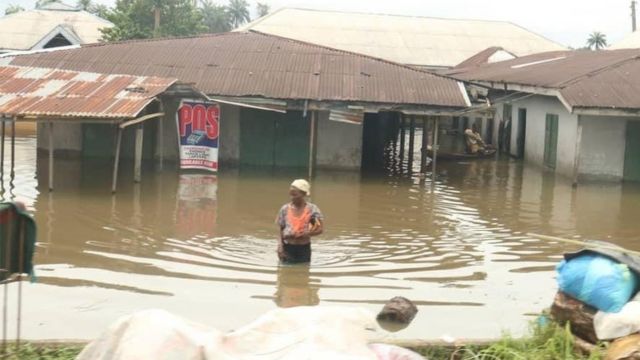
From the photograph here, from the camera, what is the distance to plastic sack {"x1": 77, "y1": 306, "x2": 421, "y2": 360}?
14.4ft

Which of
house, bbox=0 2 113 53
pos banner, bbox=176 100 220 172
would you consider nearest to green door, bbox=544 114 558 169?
pos banner, bbox=176 100 220 172

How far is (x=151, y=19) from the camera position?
47.0m

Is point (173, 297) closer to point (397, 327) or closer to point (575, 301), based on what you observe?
point (397, 327)

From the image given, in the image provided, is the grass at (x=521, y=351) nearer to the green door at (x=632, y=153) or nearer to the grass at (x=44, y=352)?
the grass at (x=44, y=352)

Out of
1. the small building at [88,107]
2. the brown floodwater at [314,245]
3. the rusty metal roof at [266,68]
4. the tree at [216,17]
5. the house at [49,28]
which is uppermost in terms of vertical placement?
the tree at [216,17]

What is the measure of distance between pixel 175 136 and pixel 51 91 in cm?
410

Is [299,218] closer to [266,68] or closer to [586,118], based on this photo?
[266,68]

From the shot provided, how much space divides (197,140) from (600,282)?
1372 centimetres

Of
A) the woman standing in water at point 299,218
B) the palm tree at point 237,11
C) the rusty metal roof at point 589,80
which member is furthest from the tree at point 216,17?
the woman standing in water at point 299,218

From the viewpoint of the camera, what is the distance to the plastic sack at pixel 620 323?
5602 millimetres

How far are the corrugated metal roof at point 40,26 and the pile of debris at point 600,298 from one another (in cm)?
3502

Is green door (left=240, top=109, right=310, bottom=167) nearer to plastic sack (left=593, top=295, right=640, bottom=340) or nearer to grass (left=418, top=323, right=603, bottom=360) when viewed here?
grass (left=418, top=323, right=603, bottom=360)

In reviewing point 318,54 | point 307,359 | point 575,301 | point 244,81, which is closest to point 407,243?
point 575,301

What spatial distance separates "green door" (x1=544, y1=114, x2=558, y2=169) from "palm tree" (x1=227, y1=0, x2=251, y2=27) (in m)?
68.0
